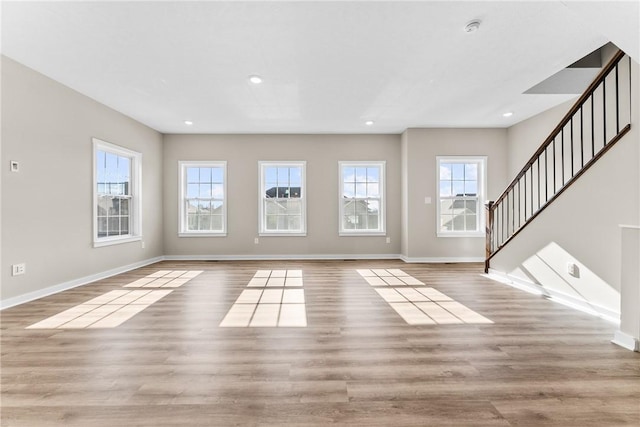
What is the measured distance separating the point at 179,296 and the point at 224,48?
113 inches

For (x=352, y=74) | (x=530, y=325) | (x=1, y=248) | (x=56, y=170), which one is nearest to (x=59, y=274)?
(x=1, y=248)

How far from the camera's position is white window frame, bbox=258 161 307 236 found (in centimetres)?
625

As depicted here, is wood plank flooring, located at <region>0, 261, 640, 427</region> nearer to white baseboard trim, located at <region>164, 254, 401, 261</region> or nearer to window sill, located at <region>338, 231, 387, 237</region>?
white baseboard trim, located at <region>164, 254, 401, 261</region>

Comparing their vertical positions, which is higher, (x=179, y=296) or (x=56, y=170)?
(x=56, y=170)

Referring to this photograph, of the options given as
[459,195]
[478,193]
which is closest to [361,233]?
[459,195]

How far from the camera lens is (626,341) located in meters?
2.15

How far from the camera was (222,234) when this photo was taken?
6.22 m

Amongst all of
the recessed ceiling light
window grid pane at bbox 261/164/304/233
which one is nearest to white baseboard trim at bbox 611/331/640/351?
the recessed ceiling light

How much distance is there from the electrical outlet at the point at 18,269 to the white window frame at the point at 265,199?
11.9 ft

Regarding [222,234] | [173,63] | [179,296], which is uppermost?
[173,63]

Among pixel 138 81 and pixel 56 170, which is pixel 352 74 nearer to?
pixel 138 81

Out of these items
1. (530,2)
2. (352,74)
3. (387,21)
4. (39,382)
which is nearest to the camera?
(39,382)

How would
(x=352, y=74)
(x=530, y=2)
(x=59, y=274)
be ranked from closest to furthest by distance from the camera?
(x=530, y=2) < (x=352, y=74) < (x=59, y=274)

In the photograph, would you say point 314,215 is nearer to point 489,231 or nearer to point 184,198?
point 184,198
